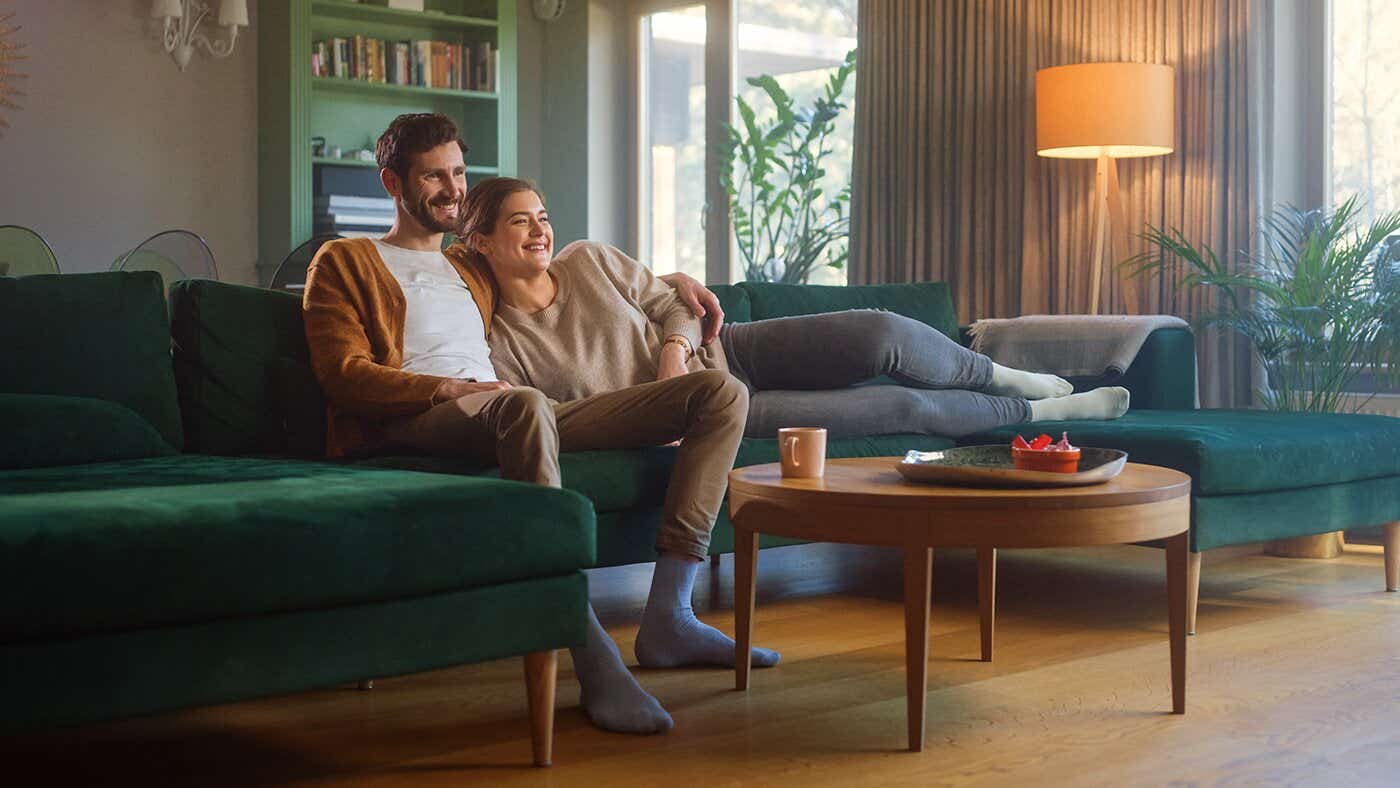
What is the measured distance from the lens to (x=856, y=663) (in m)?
2.66

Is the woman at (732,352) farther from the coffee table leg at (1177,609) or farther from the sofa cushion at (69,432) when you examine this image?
the coffee table leg at (1177,609)

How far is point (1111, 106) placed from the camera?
4.40 m

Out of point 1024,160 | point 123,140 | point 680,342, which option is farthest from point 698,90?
point 680,342

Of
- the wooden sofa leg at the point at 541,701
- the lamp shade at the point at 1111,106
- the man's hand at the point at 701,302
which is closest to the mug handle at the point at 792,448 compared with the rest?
the wooden sofa leg at the point at 541,701

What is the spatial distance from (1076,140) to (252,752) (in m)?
3.23

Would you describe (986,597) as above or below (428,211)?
below

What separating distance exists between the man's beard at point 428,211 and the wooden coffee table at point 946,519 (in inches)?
37.8

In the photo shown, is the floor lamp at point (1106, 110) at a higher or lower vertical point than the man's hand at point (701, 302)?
higher

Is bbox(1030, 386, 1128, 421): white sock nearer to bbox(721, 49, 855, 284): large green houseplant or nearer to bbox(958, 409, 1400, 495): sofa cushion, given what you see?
bbox(958, 409, 1400, 495): sofa cushion

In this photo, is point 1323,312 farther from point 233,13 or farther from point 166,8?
point 166,8

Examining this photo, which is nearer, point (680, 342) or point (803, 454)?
point (803, 454)

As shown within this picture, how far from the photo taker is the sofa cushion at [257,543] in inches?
62.4

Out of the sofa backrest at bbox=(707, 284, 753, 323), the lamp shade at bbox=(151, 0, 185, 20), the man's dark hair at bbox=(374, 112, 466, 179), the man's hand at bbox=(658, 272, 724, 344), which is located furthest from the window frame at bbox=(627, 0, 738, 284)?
the man's dark hair at bbox=(374, 112, 466, 179)

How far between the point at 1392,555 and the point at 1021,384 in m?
0.95
